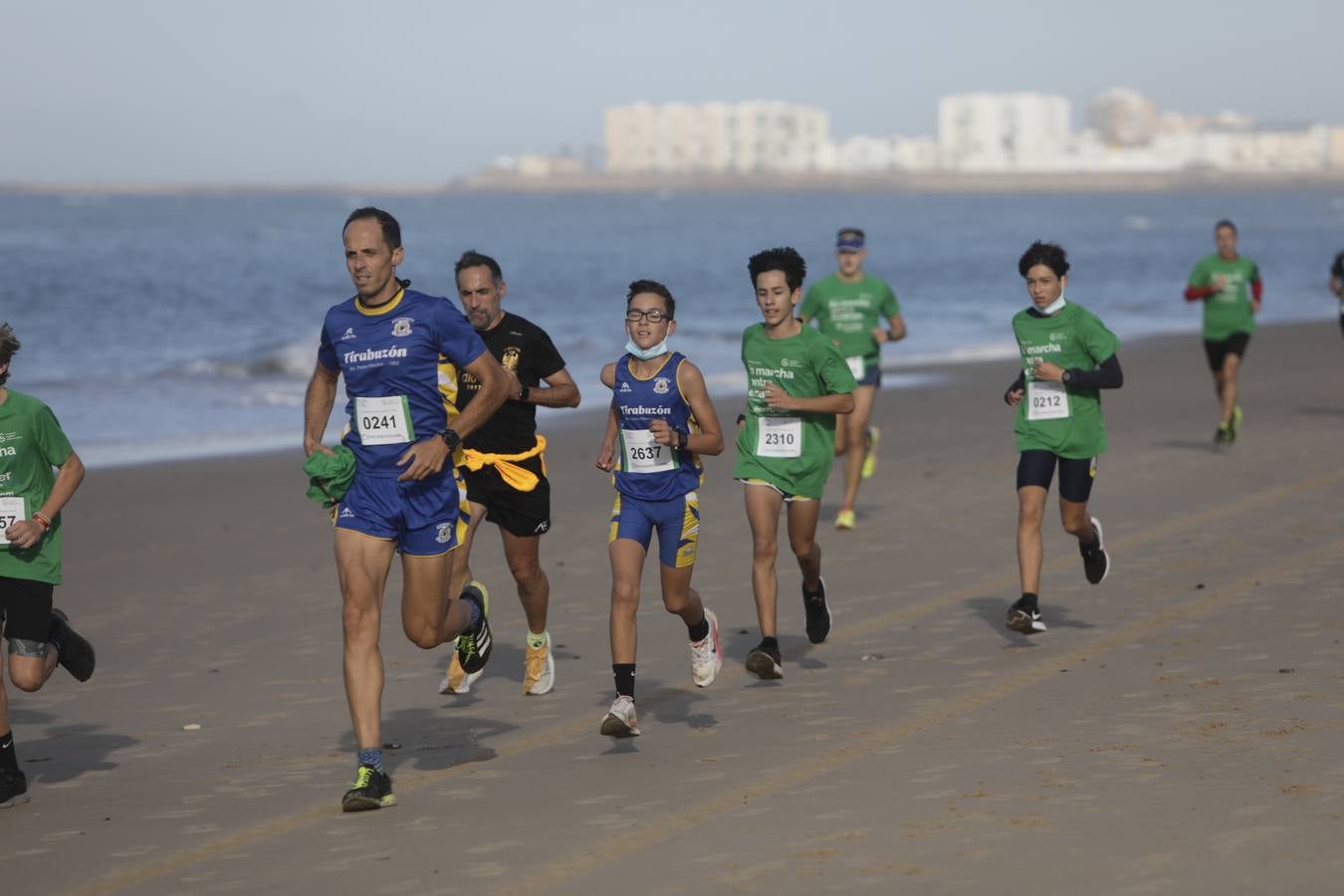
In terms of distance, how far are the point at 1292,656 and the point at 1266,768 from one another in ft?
6.70

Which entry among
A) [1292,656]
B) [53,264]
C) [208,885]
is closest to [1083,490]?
[1292,656]

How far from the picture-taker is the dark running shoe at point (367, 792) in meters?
5.80

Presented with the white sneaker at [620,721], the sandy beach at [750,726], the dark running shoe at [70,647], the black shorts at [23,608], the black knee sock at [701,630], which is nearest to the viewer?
the sandy beach at [750,726]

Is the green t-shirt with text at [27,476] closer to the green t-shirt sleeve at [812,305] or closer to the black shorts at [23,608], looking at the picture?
the black shorts at [23,608]

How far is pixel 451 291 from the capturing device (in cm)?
5338

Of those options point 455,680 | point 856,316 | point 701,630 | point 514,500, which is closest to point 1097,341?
point 701,630

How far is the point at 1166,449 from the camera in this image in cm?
1558

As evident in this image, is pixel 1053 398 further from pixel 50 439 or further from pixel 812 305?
pixel 50 439

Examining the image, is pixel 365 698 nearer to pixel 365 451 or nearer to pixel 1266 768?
pixel 365 451

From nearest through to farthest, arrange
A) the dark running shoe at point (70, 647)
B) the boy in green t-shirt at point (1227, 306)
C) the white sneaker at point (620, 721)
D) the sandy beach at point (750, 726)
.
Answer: the sandy beach at point (750, 726) → the dark running shoe at point (70, 647) → the white sneaker at point (620, 721) → the boy in green t-shirt at point (1227, 306)

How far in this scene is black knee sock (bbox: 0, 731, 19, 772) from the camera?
19.9ft

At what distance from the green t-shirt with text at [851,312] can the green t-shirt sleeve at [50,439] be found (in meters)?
6.96

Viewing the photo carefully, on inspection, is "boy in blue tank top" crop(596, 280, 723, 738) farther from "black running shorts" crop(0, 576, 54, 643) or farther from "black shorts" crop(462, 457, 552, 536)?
"black running shorts" crop(0, 576, 54, 643)

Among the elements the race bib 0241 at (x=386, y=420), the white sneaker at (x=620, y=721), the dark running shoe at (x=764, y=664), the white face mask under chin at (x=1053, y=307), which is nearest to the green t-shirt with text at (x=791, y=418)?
the dark running shoe at (x=764, y=664)
